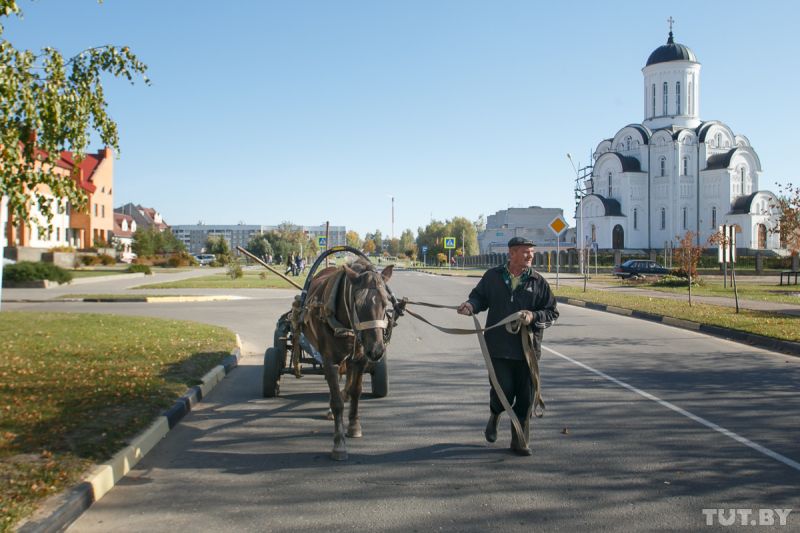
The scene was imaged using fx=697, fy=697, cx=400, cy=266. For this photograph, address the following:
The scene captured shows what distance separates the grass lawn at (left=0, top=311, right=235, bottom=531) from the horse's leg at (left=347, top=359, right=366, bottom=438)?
205 centimetres

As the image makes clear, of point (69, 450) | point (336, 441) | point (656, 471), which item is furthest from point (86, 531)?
point (656, 471)

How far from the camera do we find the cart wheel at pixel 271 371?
8820 mm

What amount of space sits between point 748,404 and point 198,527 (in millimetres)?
6767

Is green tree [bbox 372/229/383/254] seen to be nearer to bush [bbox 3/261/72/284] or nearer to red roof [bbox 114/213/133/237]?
red roof [bbox 114/213/133/237]

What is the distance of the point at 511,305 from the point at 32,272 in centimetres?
3157

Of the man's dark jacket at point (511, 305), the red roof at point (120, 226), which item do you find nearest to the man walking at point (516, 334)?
the man's dark jacket at point (511, 305)

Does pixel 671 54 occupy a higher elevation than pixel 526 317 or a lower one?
higher

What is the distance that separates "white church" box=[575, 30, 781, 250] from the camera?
252ft

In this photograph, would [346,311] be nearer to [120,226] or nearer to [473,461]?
[473,461]

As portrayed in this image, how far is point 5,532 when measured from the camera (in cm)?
416

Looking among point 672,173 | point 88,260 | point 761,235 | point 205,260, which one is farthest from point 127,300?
point 761,235

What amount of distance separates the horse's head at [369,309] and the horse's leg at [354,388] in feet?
1.81

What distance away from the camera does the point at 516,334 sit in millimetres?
6277

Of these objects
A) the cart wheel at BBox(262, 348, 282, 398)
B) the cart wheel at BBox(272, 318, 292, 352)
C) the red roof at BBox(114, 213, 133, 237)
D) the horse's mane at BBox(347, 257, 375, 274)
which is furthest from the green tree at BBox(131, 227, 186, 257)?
the horse's mane at BBox(347, 257, 375, 274)
